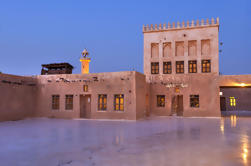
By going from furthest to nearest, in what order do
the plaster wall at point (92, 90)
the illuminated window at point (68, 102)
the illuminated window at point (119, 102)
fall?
1. the illuminated window at point (68, 102)
2. the illuminated window at point (119, 102)
3. the plaster wall at point (92, 90)

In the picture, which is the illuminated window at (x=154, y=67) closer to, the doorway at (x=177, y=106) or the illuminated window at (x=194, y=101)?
the doorway at (x=177, y=106)

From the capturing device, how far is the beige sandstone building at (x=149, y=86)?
18.1 m

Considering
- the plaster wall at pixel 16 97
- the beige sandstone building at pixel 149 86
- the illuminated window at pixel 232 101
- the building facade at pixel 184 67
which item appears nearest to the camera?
the plaster wall at pixel 16 97

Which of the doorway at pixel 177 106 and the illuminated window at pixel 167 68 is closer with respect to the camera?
the illuminated window at pixel 167 68

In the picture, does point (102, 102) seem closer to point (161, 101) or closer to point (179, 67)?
point (161, 101)

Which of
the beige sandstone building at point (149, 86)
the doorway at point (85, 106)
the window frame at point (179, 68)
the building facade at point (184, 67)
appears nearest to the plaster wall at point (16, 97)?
the beige sandstone building at point (149, 86)

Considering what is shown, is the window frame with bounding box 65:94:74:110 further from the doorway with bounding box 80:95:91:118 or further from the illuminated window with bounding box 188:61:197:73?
the illuminated window with bounding box 188:61:197:73

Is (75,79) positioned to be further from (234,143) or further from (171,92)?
(234,143)

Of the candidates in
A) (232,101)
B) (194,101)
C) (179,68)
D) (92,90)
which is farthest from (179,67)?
(232,101)

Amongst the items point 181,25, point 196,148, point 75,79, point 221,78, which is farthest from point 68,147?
point 181,25

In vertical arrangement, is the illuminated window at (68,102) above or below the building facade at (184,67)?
below

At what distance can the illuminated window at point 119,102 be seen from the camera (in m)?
18.2

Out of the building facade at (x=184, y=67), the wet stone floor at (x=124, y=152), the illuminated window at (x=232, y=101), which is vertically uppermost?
the building facade at (x=184, y=67)

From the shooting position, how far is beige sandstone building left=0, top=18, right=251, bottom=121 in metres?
18.1
